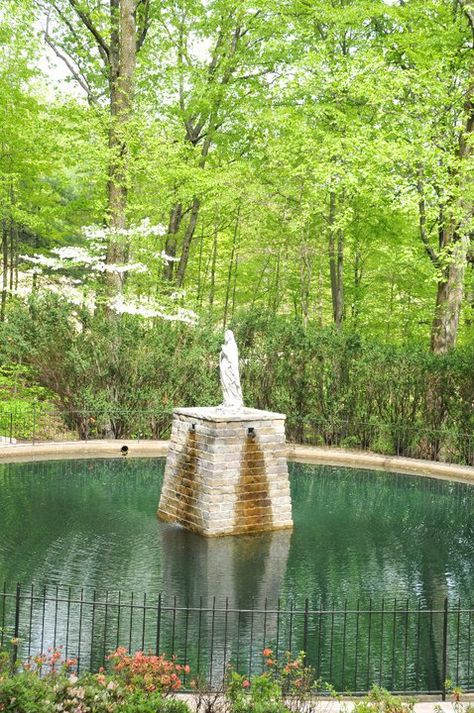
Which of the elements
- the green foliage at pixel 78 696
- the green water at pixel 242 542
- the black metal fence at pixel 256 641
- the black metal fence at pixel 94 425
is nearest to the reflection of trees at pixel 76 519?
the green water at pixel 242 542

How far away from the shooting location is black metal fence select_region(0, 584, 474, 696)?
908 centimetres

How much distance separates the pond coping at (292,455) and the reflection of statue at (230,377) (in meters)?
6.39

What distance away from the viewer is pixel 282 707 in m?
6.72

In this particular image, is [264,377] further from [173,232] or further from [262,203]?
[173,232]

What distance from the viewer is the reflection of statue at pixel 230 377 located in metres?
15.0

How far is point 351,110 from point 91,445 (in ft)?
44.9

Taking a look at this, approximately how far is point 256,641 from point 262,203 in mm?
19743

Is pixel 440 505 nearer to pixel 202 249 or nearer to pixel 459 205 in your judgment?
pixel 459 205

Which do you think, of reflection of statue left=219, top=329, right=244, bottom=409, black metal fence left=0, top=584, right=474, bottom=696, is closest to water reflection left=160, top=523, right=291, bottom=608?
black metal fence left=0, top=584, right=474, bottom=696

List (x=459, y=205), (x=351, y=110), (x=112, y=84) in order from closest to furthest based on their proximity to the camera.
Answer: (x=459, y=205)
(x=112, y=84)
(x=351, y=110)

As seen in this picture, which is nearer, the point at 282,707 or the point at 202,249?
the point at 282,707

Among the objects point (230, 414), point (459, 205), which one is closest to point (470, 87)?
point (459, 205)

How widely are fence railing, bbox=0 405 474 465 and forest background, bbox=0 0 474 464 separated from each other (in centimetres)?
6

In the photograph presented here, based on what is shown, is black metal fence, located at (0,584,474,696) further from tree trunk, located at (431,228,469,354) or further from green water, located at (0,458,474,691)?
tree trunk, located at (431,228,469,354)
